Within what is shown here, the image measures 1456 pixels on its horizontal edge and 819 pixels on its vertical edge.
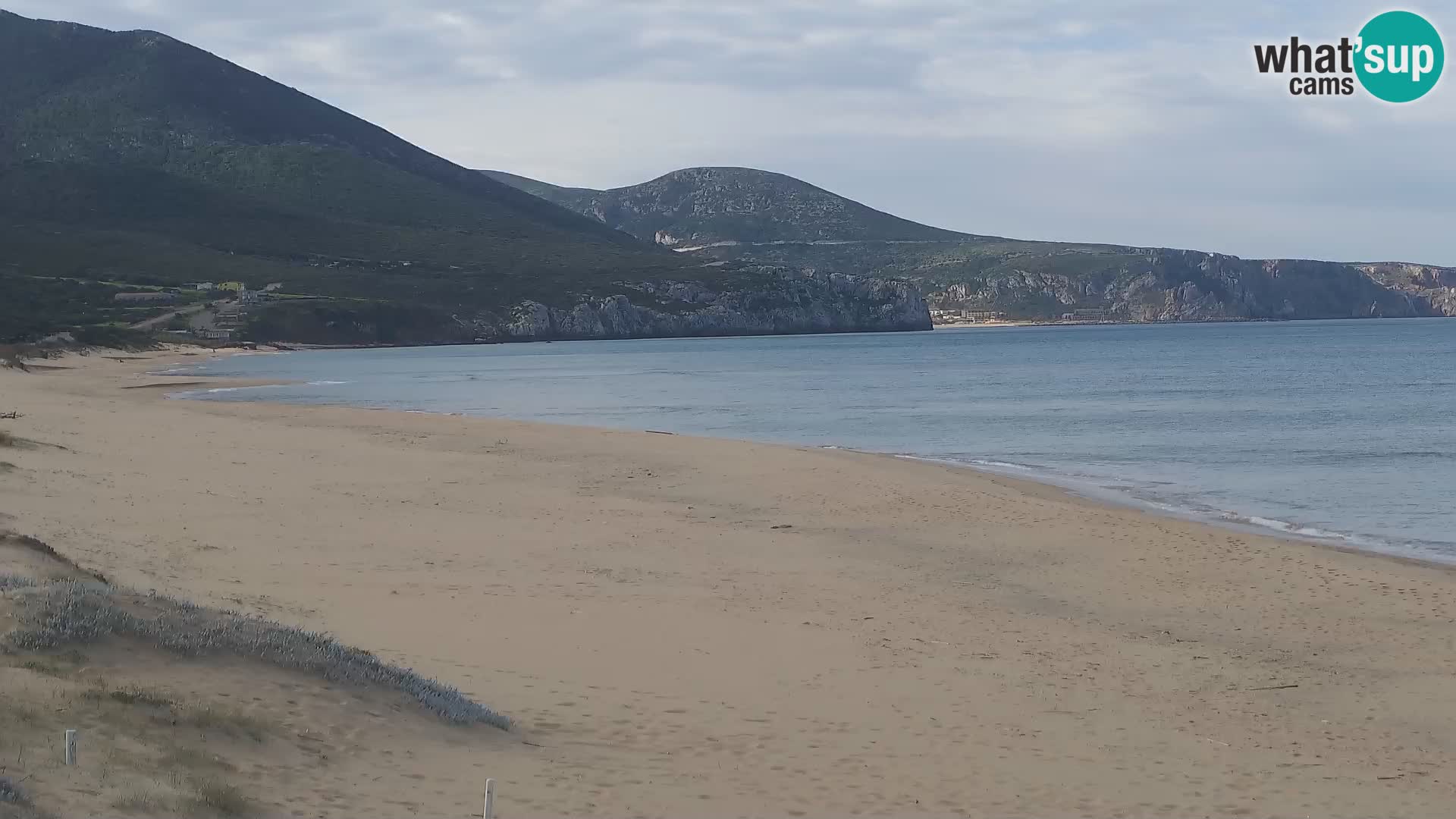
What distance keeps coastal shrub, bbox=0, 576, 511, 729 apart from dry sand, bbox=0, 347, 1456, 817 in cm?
75

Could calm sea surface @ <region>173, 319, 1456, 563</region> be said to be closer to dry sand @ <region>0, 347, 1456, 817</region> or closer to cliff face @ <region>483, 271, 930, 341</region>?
dry sand @ <region>0, 347, 1456, 817</region>

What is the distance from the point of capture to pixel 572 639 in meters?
11.5

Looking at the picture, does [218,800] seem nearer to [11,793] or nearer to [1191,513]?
[11,793]

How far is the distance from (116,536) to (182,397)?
35.0 metres

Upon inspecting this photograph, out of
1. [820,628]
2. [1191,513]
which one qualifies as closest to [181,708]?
[820,628]

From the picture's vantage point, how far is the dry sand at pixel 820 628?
8.32 metres

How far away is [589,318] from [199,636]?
532 feet

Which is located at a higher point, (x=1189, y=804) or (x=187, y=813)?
(x=187, y=813)

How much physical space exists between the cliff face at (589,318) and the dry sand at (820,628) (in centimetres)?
11058

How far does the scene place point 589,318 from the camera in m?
169

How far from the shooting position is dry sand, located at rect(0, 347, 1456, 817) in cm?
832

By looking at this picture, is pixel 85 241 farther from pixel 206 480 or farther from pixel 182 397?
pixel 206 480

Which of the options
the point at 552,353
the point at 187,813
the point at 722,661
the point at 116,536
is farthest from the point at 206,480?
the point at 552,353

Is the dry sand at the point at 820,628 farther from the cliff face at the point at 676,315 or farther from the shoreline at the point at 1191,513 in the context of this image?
the cliff face at the point at 676,315
